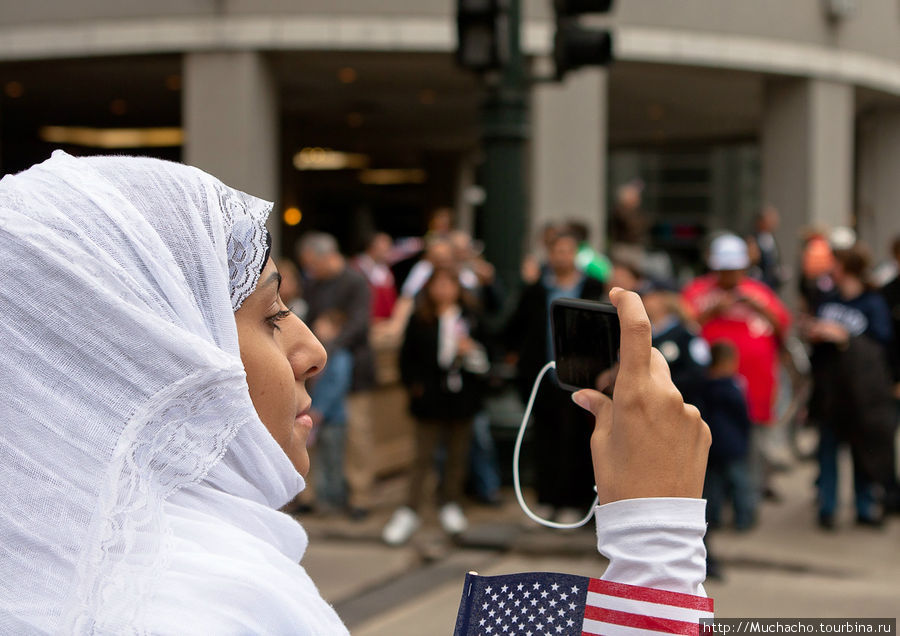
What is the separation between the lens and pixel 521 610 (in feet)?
5.02

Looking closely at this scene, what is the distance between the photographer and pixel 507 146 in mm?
8242

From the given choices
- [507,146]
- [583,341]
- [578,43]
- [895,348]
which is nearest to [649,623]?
[583,341]

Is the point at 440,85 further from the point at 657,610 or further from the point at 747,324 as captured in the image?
the point at 657,610

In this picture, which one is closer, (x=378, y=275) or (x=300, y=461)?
(x=300, y=461)

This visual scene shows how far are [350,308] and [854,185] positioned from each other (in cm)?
2266

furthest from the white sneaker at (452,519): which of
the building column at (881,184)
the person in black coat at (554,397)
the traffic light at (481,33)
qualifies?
the building column at (881,184)

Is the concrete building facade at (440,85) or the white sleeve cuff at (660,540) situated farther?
the concrete building facade at (440,85)

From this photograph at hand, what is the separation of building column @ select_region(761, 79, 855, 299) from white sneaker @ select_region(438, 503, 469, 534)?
35.6 feet

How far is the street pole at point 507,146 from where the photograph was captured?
8.17 meters

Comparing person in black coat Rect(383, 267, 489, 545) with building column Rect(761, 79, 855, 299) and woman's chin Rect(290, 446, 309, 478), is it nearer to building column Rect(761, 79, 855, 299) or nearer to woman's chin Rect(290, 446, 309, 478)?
woman's chin Rect(290, 446, 309, 478)

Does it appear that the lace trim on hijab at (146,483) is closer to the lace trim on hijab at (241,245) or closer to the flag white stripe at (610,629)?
the lace trim on hijab at (241,245)

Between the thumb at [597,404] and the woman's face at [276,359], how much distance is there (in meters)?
0.46

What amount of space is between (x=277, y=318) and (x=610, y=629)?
715mm

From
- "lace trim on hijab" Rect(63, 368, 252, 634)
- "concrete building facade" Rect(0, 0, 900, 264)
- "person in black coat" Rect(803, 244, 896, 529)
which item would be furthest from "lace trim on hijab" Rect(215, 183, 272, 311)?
"concrete building facade" Rect(0, 0, 900, 264)
